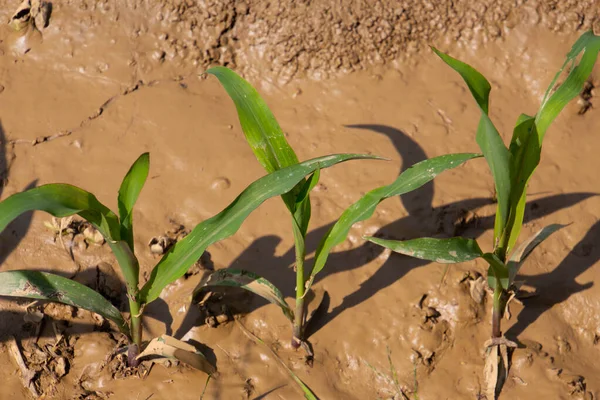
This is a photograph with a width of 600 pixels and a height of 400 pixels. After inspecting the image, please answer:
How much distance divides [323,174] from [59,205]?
59.2 inches

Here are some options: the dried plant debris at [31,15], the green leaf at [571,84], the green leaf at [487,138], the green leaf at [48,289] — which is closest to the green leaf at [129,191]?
the green leaf at [48,289]

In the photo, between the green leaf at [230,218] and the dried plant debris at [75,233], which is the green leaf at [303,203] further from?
the dried plant debris at [75,233]

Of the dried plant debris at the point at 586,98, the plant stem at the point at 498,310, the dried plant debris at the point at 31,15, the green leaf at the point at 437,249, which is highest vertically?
the dried plant debris at the point at 586,98

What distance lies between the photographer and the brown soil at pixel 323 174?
2832mm

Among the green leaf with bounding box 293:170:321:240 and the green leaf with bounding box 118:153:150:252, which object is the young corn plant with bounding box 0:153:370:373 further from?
the green leaf with bounding box 293:170:321:240

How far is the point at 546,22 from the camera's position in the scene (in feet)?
12.6

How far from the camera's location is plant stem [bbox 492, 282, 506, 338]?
8.95ft

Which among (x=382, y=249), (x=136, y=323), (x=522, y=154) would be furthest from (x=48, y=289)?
(x=522, y=154)

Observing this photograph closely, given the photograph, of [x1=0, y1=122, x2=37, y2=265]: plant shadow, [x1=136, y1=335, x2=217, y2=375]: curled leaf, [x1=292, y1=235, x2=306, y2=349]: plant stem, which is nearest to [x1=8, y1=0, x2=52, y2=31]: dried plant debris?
[x1=0, y1=122, x2=37, y2=265]: plant shadow

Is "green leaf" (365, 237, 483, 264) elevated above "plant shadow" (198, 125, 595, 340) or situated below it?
above

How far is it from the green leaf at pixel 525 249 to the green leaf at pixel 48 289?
1.57m

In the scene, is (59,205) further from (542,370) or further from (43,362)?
(542,370)

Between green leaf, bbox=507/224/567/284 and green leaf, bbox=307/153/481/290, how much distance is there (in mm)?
519

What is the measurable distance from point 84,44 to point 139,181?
1.73 metres
